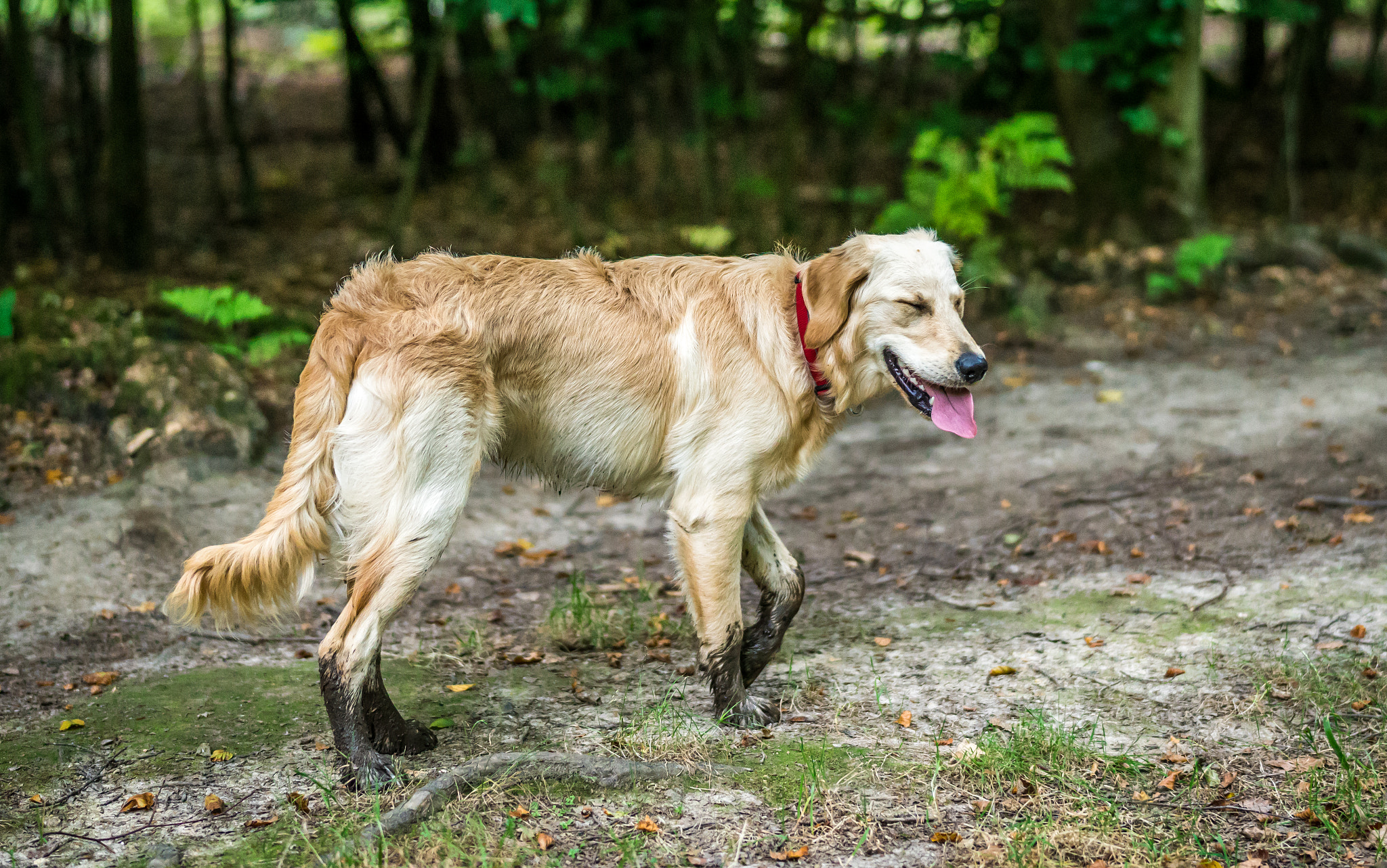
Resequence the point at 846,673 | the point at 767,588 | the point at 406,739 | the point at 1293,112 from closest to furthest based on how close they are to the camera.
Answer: the point at 406,739, the point at 767,588, the point at 846,673, the point at 1293,112

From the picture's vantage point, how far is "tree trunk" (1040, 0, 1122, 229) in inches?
414

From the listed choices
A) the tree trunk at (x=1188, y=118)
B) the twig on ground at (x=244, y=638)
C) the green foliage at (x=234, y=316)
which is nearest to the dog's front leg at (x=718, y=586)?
the twig on ground at (x=244, y=638)

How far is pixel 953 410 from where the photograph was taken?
4.02 m

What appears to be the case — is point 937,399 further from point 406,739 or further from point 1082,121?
point 1082,121

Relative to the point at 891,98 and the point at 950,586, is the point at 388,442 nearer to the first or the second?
the point at 950,586

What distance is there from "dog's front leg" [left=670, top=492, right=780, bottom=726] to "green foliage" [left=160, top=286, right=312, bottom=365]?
3889 mm

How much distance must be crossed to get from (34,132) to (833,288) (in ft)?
26.6

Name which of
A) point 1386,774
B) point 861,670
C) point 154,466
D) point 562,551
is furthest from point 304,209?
point 1386,774

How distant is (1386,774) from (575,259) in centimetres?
344

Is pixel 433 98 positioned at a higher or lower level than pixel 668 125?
higher

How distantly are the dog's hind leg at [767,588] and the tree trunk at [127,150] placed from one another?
7.14 meters

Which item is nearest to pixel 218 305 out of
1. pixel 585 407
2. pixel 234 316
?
pixel 234 316

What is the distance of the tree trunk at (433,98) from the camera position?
40.4 ft

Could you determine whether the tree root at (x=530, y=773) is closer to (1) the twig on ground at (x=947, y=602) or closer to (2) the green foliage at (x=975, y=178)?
(1) the twig on ground at (x=947, y=602)
